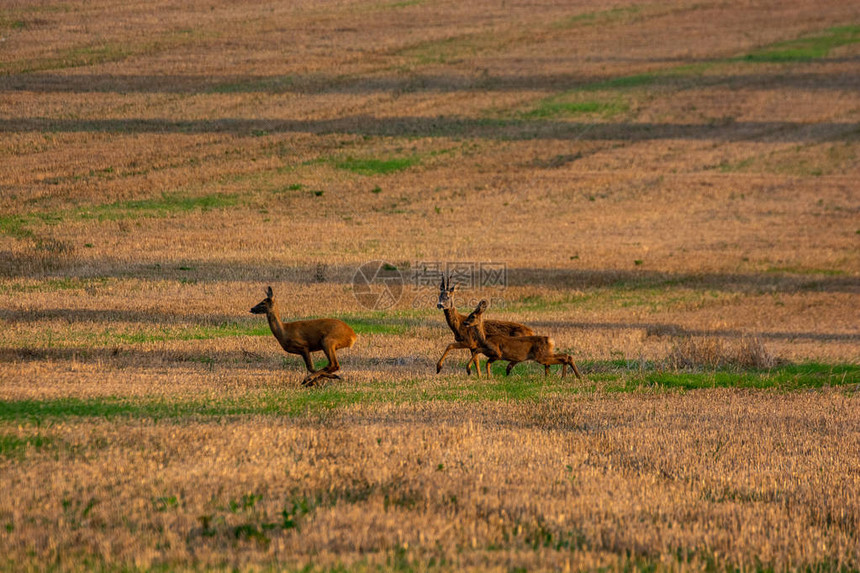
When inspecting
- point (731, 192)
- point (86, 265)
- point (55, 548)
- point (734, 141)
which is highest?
point (734, 141)

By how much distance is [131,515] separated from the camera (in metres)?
8.95

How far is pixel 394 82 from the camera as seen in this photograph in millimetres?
54688

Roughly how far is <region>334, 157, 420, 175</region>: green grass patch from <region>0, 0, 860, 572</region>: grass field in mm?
171

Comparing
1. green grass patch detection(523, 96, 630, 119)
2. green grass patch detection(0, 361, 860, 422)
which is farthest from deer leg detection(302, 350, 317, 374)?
green grass patch detection(523, 96, 630, 119)

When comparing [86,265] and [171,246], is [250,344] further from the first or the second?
[171,246]

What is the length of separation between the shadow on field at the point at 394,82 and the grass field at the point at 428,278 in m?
0.23

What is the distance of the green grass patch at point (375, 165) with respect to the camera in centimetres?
4384

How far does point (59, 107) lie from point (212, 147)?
7.61 metres

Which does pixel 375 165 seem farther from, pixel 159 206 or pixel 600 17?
pixel 600 17

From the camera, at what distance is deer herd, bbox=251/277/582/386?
1634 centimetres

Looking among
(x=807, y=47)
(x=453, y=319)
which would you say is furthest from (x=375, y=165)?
(x=807, y=47)

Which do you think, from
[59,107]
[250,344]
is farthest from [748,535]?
[59,107]

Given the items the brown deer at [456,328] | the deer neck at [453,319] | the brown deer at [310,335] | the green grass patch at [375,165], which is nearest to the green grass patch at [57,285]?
the brown deer at [310,335]

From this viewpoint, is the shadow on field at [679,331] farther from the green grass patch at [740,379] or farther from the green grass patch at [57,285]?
the green grass patch at [57,285]
